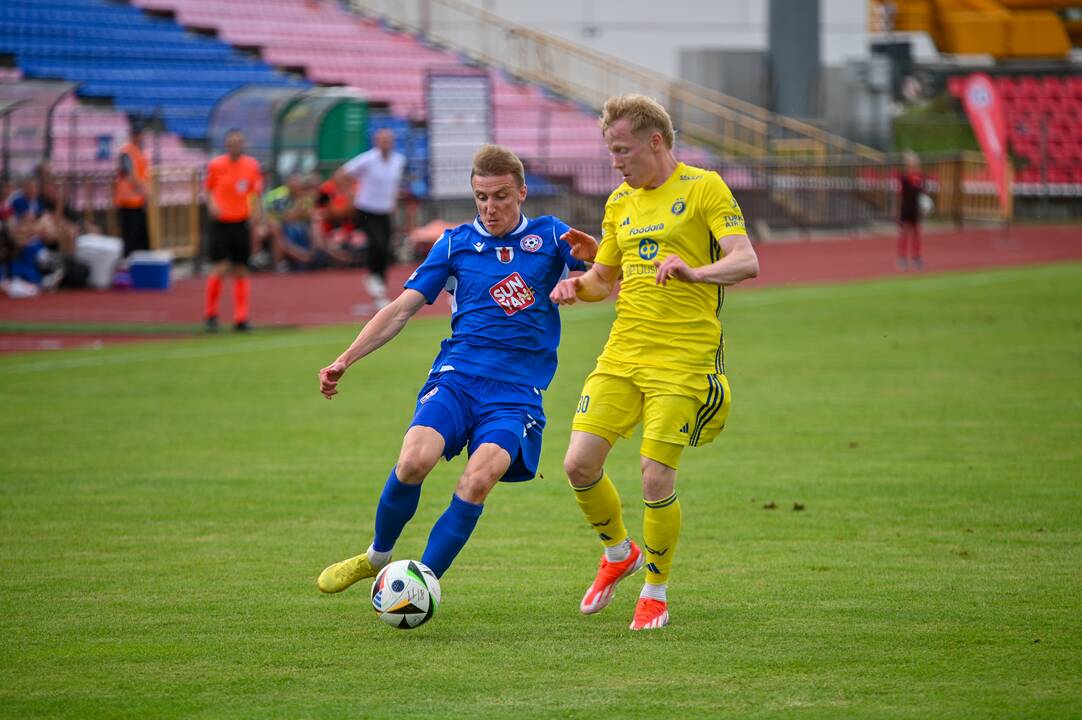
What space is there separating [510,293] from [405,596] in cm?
141

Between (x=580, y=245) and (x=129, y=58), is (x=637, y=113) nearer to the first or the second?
(x=580, y=245)

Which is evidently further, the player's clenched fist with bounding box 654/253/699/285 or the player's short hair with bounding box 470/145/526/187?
the player's short hair with bounding box 470/145/526/187

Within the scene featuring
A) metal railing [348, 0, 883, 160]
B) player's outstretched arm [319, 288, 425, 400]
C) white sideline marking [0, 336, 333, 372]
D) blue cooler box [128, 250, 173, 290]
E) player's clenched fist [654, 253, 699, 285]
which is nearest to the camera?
player's clenched fist [654, 253, 699, 285]

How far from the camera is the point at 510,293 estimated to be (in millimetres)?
6676

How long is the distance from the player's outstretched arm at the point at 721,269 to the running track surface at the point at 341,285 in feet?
41.9

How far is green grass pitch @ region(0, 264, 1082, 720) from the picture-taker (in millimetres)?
5434

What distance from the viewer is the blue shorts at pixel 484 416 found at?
254 inches

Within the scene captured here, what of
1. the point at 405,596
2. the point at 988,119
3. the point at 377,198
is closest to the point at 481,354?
the point at 405,596

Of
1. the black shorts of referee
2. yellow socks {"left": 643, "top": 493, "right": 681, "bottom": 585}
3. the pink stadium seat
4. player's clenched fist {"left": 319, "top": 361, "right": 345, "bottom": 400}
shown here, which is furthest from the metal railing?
player's clenched fist {"left": 319, "top": 361, "right": 345, "bottom": 400}

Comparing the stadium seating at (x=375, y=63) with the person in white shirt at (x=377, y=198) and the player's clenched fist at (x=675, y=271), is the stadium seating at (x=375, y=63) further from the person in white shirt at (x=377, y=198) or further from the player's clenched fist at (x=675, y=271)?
the player's clenched fist at (x=675, y=271)

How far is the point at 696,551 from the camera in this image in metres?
7.96

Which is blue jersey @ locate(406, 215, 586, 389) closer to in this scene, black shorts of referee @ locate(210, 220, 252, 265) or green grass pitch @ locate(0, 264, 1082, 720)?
green grass pitch @ locate(0, 264, 1082, 720)

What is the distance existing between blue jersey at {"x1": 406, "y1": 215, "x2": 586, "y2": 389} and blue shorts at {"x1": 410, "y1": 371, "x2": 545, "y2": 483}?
0.20 ft

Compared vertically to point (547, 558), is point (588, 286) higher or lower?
higher
